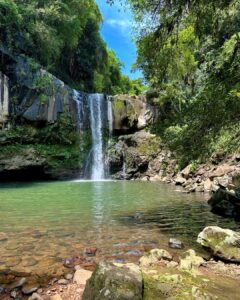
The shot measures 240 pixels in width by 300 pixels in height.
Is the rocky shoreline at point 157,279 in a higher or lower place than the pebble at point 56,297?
higher

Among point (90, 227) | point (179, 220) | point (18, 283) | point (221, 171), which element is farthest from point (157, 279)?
point (221, 171)

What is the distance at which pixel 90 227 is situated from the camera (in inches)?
328

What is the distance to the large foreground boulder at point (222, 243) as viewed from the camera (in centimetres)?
596

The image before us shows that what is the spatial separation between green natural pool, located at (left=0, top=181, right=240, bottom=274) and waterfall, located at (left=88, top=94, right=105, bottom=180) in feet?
47.6

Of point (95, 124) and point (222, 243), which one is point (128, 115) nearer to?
point (95, 124)

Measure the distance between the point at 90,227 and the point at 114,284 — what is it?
4.84 m

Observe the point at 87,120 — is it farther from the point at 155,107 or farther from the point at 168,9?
the point at 168,9

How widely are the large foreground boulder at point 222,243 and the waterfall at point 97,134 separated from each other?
2112cm

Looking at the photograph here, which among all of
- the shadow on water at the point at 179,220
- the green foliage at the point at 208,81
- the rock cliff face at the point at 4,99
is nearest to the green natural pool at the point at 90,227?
the shadow on water at the point at 179,220

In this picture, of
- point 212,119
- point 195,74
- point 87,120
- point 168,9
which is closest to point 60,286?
point 212,119

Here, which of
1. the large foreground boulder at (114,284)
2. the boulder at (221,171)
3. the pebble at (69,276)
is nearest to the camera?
the large foreground boulder at (114,284)

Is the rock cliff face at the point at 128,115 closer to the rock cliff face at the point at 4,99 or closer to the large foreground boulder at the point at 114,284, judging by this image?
the rock cliff face at the point at 4,99

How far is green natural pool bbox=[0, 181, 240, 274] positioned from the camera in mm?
6223

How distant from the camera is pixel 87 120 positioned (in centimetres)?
2864
